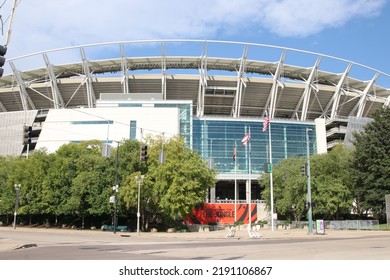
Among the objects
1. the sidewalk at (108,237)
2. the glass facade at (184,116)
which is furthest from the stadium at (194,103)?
the sidewalk at (108,237)

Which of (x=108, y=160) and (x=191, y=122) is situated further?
(x=191, y=122)

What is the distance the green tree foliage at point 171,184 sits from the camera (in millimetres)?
47219

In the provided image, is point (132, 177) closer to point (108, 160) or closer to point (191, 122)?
point (108, 160)

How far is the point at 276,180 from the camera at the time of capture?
63469mm

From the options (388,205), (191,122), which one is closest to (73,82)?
(191,122)

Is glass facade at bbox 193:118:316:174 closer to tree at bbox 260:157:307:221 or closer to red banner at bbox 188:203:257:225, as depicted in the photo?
red banner at bbox 188:203:257:225

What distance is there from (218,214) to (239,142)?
77.7 ft

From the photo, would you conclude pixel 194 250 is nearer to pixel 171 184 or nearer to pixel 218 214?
pixel 171 184

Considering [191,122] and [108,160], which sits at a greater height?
[191,122]

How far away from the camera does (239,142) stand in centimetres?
8888

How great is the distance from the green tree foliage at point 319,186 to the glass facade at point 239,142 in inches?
930

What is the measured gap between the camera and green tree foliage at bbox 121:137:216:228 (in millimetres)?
47219

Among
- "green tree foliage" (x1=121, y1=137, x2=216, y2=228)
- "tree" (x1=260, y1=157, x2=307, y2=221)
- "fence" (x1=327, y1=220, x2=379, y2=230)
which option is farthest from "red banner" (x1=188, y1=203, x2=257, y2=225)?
"fence" (x1=327, y1=220, x2=379, y2=230)
